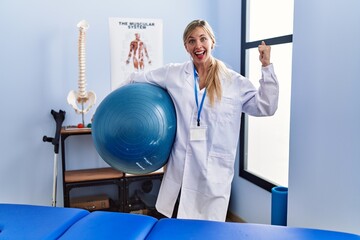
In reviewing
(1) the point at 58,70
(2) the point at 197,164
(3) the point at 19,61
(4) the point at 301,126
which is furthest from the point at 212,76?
(3) the point at 19,61

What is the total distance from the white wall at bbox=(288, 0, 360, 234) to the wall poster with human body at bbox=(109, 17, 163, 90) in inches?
62.0

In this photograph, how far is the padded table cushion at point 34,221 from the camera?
47.3 inches

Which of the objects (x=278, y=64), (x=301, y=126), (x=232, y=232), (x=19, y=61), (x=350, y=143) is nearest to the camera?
(x=232, y=232)

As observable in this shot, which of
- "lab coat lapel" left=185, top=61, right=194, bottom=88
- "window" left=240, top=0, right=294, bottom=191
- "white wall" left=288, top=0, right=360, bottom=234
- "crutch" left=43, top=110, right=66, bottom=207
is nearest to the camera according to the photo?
"white wall" left=288, top=0, right=360, bottom=234

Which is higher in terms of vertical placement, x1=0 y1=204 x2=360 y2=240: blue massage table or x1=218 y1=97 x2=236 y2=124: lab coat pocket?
x1=218 y1=97 x2=236 y2=124: lab coat pocket

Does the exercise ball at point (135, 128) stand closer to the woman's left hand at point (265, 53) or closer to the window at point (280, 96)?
the woman's left hand at point (265, 53)

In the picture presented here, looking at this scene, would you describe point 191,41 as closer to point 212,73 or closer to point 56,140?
point 212,73

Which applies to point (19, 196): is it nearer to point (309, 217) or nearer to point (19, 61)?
point (19, 61)

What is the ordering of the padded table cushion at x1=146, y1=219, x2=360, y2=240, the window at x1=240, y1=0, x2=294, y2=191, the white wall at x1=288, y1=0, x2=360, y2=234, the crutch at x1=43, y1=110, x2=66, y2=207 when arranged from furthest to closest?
the crutch at x1=43, y1=110, x2=66, y2=207 → the window at x1=240, y1=0, x2=294, y2=191 → the white wall at x1=288, y1=0, x2=360, y2=234 → the padded table cushion at x1=146, y1=219, x2=360, y2=240

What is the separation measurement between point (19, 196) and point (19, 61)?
118cm

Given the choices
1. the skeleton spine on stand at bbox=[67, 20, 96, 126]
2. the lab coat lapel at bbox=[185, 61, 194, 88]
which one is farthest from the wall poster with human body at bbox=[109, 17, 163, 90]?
the lab coat lapel at bbox=[185, 61, 194, 88]

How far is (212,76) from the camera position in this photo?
1826mm

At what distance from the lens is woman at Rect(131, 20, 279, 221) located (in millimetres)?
1788

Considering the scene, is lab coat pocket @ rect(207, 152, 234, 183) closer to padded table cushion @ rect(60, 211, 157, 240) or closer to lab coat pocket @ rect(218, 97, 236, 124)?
lab coat pocket @ rect(218, 97, 236, 124)
